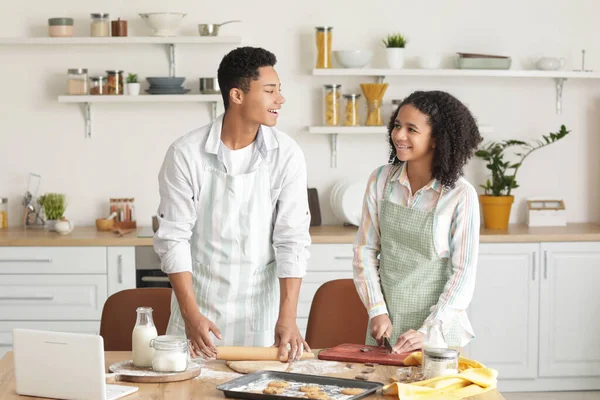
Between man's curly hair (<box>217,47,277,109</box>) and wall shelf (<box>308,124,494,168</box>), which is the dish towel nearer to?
man's curly hair (<box>217,47,277,109</box>)

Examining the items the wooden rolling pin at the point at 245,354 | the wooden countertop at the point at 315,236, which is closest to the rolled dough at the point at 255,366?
the wooden rolling pin at the point at 245,354

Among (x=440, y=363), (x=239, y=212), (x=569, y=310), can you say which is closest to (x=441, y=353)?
(x=440, y=363)

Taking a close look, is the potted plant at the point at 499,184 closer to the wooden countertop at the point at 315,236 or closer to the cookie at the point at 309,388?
the wooden countertop at the point at 315,236

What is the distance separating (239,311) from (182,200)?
36cm

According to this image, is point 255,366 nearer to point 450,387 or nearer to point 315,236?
point 450,387

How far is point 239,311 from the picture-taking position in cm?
254

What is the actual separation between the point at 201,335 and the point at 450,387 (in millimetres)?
666

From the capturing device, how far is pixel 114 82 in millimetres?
4582

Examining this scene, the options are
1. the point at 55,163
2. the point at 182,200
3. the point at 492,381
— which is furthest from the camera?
the point at 55,163

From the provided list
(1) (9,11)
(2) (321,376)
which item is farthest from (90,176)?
(2) (321,376)

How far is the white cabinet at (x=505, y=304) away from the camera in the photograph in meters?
4.37

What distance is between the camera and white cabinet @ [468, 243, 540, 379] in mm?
4371

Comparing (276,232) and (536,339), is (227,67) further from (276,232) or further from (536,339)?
(536,339)

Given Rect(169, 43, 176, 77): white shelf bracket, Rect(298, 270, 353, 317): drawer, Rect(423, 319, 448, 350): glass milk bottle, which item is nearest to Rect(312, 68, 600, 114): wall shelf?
Rect(169, 43, 176, 77): white shelf bracket
